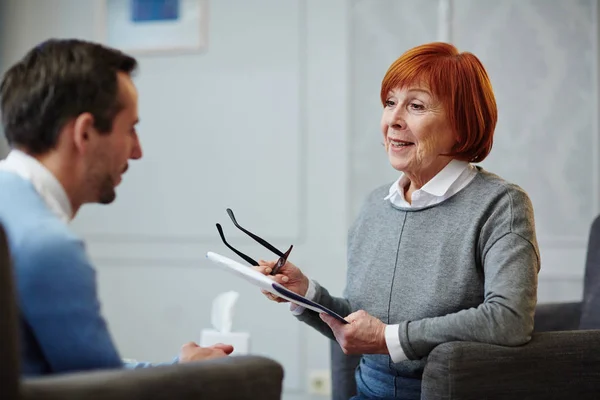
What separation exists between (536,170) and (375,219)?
1.34 meters

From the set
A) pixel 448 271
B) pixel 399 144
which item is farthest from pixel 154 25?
pixel 448 271

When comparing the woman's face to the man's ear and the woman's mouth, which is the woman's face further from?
the man's ear

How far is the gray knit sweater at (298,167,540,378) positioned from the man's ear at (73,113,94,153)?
0.75 metres

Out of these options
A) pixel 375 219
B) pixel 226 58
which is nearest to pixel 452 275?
pixel 375 219

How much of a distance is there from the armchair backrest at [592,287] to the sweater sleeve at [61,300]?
154cm

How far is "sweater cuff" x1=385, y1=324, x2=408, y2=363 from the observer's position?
1668 mm

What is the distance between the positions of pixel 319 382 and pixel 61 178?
2.15m

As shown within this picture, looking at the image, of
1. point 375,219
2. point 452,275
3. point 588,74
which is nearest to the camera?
point 452,275

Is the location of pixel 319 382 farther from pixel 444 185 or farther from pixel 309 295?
pixel 444 185

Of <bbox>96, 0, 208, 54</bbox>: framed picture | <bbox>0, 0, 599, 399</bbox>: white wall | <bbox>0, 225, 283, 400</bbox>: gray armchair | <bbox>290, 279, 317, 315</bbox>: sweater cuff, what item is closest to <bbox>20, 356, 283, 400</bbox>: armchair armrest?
<bbox>0, 225, 283, 400</bbox>: gray armchair

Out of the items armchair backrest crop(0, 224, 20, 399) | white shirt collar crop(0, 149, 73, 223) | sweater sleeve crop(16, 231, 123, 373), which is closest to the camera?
armchair backrest crop(0, 224, 20, 399)

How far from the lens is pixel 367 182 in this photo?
10.6 feet

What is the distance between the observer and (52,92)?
1300mm

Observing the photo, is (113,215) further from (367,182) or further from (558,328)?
(558,328)
